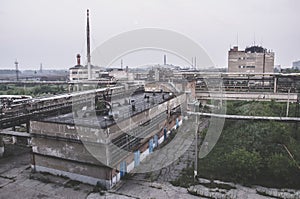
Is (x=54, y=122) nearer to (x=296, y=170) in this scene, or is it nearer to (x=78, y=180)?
(x=78, y=180)

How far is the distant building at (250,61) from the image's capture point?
36.2m

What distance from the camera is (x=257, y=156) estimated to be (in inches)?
319

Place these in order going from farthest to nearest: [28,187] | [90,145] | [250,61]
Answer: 1. [250,61]
2. [28,187]
3. [90,145]

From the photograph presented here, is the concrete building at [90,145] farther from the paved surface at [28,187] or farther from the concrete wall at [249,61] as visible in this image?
the concrete wall at [249,61]

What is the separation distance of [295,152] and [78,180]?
7953 millimetres

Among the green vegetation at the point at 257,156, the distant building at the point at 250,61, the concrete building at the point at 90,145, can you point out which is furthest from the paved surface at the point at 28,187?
A: the distant building at the point at 250,61

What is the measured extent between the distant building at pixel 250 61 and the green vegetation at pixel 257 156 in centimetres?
2663

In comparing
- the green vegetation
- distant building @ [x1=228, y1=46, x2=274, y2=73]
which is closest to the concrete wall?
distant building @ [x1=228, y1=46, x2=274, y2=73]

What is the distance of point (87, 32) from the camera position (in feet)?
96.9

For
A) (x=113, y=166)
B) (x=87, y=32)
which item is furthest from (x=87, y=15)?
(x=113, y=166)

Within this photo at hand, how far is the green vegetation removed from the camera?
776cm

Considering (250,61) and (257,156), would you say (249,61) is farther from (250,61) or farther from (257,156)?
(257,156)

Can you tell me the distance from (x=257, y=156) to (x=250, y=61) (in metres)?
31.6

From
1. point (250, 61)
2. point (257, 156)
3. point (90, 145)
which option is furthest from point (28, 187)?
point (250, 61)
